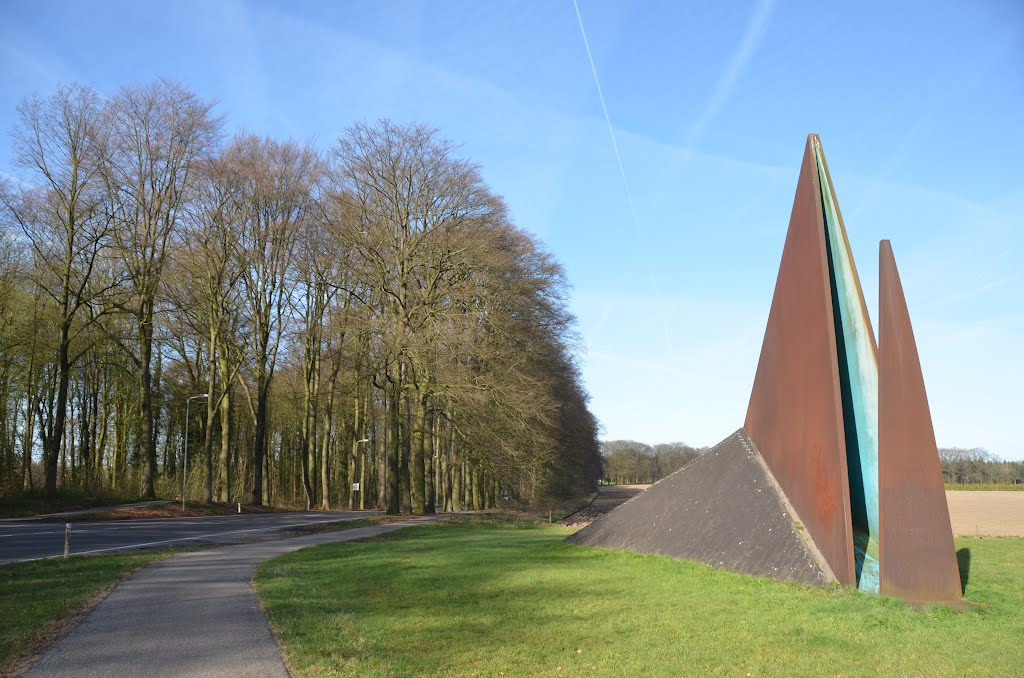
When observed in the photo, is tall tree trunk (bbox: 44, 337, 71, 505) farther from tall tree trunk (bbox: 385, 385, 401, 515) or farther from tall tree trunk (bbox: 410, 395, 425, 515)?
tall tree trunk (bbox: 410, 395, 425, 515)

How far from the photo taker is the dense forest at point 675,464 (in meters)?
86.5

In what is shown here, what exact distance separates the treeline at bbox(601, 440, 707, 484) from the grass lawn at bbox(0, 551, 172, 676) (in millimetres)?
83519

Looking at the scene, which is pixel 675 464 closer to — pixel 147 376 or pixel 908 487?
pixel 147 376

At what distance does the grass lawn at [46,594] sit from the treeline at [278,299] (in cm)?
1543

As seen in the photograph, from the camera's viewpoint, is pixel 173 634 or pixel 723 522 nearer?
pixel 173 634

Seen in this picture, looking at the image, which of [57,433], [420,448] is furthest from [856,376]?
[57,433]

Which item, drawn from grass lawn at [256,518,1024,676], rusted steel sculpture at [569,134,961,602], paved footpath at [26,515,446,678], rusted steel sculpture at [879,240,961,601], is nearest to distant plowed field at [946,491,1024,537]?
rusted steel sculpture at [569,134,961,602]

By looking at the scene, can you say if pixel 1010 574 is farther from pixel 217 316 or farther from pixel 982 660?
pixel 217 316

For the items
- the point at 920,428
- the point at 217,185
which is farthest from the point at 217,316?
the point at 920,428

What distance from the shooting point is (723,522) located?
502 inches

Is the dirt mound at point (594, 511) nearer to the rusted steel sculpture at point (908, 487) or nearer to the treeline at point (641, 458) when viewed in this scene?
the rusted steel sculpture at point (908, 487)

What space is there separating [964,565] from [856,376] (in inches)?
192

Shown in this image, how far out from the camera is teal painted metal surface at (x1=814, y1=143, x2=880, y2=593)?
11.7 meters

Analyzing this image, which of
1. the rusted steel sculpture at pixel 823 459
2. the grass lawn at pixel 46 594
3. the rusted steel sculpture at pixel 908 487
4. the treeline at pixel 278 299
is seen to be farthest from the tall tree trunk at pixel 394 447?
the rusted steel sculpture at pixel 908 487
